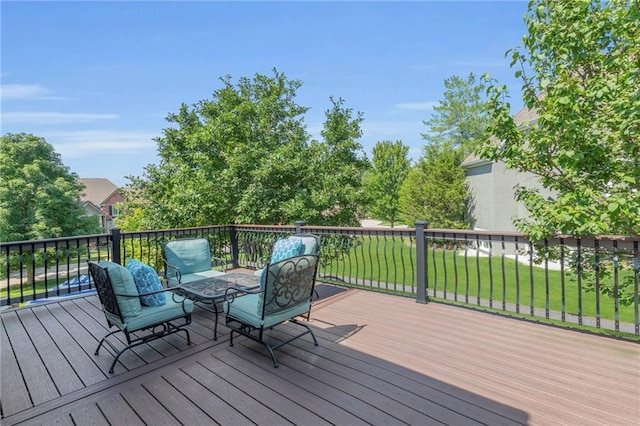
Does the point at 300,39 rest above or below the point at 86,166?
above

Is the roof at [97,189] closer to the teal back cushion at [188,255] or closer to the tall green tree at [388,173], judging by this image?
the tall green tree at [388,173]

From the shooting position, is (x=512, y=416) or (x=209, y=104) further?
(x=209, y=104)

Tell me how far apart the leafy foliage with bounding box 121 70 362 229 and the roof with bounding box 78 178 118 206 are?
2358 cm

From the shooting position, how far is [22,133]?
56.3 feet

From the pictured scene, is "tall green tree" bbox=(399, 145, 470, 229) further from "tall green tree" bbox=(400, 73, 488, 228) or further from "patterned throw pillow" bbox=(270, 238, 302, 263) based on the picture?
"patterned throw pillow" bbox=(270, 238, 302, 263)

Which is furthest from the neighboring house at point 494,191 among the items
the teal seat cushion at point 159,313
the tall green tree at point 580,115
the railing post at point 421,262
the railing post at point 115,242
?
the railing post at point 115,242

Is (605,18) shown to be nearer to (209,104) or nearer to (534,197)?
(534,197)

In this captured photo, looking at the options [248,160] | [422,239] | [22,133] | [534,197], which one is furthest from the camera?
[22,133]

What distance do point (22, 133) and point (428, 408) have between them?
24.0 m

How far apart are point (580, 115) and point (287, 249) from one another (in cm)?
382

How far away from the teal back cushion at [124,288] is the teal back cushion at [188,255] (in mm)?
1795

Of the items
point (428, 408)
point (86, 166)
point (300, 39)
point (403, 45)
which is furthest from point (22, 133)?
point (428, 408)

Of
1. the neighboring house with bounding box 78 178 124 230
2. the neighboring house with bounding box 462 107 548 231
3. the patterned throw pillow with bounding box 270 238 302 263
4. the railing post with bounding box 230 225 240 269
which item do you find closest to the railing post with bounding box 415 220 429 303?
the patterned throw pillow with bounding box 270 238 302 263

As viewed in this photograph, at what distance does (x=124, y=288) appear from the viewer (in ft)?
8.81
